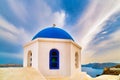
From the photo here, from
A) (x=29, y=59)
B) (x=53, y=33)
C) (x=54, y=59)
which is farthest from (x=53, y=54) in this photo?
(x=29, y=59)

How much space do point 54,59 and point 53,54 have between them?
0.30m

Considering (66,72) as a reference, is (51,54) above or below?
above

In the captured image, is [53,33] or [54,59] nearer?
[54,59]

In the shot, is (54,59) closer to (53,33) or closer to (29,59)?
(53,33)

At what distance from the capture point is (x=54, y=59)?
1215 cm

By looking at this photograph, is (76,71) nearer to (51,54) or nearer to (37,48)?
(51,54)

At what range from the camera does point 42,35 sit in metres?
12.6

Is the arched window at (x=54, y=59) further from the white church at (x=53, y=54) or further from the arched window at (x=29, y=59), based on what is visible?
the arched window at (x=29, y=59)

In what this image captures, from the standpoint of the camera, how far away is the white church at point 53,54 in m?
11.8

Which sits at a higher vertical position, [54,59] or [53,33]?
[53,33]

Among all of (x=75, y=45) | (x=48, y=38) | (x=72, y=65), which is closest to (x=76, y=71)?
(x=72, y=65)

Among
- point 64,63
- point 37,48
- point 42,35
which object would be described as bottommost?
point 64,63

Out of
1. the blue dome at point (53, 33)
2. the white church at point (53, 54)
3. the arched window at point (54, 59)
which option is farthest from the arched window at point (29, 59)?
the arched window at point (54, 59)

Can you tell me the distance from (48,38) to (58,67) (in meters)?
1.79
